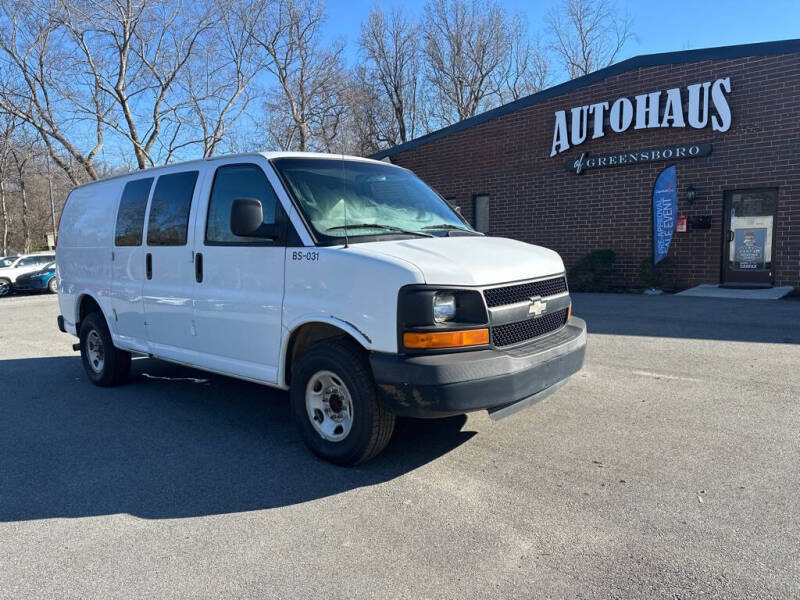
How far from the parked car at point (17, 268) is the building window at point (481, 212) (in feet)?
50.2

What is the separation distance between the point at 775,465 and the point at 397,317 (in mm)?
2637

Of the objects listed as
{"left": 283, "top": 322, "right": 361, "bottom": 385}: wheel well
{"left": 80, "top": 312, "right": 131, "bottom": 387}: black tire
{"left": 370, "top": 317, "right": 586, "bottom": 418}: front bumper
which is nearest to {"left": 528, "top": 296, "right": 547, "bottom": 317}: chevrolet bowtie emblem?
{"left": 370, "top": 317, "right": 586, "bottom": 418}: front bumper

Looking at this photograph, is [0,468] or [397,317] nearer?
[397,317]

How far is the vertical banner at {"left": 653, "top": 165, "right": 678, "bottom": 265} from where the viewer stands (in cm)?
1406

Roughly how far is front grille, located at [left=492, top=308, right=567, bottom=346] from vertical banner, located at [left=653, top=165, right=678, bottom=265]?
11.1 meters

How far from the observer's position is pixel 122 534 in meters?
3.17

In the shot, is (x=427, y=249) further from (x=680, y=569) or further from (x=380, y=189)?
(x=680, y=569)

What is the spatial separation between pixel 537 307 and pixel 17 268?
76.1ft

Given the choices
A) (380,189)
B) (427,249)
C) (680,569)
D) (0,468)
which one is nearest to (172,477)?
(0,468)

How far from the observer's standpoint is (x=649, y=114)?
14133mm

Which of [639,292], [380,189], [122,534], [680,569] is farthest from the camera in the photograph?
[639,292]

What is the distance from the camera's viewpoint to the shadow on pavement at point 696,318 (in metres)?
8.27

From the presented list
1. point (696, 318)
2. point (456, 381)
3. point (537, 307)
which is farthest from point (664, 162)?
point (456, 381)

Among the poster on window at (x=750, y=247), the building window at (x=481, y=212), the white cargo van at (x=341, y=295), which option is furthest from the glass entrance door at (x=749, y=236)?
the white cargo van at (x=341, y=295)
